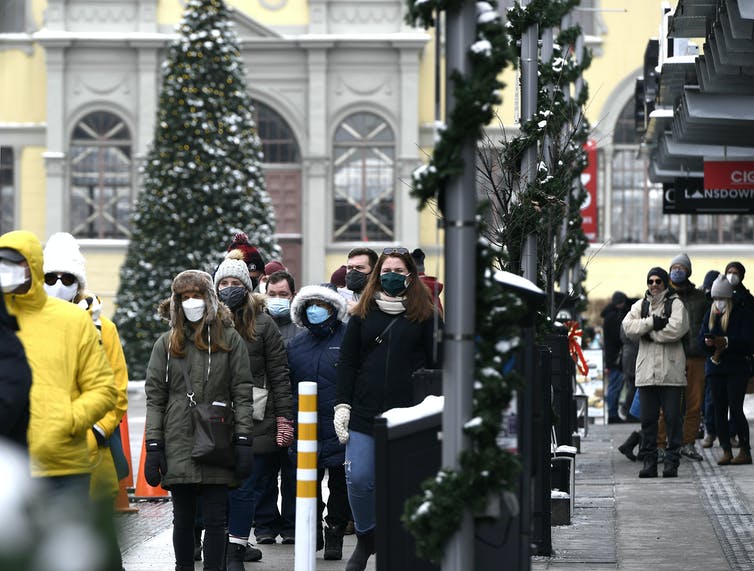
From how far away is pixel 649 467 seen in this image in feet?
50.1

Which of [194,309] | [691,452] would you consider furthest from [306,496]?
[691,452]

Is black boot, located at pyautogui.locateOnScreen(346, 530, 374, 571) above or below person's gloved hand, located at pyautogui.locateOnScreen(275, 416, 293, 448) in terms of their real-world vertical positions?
below

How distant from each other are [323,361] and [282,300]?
4.05ft

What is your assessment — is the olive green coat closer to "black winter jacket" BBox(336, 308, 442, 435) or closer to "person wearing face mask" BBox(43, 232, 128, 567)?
"person wearing face mask" BBox(43, 232, 128, 567)

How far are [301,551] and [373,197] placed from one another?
40.0 m

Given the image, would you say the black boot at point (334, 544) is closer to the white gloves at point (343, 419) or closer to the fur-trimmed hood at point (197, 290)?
the white gloves at point (343, 419)

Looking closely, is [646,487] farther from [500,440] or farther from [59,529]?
[59,529]

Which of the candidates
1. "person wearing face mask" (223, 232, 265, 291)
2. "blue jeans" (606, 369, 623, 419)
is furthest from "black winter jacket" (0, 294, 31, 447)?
"blue jeans" (606, 369, 623, 419)

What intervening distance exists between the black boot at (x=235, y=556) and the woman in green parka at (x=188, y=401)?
2.00ft

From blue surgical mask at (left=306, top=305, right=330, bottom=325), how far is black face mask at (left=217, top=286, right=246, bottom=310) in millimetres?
717

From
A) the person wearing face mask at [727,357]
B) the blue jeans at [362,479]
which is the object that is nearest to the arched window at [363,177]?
the person wearing face mask at [727,357]

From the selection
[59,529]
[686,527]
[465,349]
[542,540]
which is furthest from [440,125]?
[686,527]

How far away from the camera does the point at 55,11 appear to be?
48.0m

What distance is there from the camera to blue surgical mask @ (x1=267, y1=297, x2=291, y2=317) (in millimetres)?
11805
